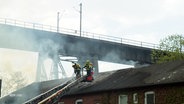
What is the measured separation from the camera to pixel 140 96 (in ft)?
90.9

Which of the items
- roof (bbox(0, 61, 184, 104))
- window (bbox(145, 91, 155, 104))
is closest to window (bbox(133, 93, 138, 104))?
roof (bbox(0, 61, 184, 104))

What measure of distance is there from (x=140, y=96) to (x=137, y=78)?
6.61 feet

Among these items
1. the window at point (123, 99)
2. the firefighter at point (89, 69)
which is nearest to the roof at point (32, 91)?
the firefighter at point (89, 69)

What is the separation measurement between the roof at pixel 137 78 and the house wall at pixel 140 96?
1.55 feet

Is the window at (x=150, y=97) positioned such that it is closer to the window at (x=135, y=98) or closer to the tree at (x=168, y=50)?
the window at (x=135, y=98)

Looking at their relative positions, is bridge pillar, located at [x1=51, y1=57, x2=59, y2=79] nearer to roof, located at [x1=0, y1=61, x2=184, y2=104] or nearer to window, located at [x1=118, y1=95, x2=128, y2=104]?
roof, located at [x1=0, y1=61, x2=184, y2=104]

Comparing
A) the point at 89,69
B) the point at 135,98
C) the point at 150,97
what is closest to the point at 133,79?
the point at 135,98

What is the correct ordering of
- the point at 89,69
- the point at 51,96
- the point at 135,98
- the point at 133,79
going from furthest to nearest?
the point at 133,79, the point at 135,98, the point at 89,69, the point at 51,96

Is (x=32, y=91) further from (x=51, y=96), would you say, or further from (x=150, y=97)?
(x=51, y=96)

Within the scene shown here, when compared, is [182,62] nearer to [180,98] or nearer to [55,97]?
[180,98]

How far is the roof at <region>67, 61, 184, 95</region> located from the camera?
1041 inches

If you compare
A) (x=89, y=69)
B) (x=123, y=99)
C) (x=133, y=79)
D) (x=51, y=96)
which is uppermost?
(x=89, y=69)

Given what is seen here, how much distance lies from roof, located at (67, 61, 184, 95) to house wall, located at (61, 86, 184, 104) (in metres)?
0.47

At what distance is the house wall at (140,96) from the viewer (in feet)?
83.3
